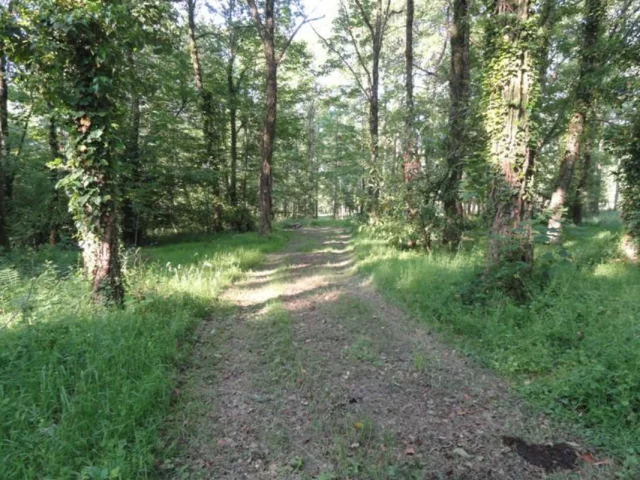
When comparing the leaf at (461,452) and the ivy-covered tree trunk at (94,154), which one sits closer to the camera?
the leaf at (461,452)

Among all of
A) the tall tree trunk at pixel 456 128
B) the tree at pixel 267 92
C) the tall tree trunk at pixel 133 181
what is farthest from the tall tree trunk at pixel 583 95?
the tall tree trunk at pixel 133 181

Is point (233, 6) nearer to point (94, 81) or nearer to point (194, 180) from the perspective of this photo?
point (194, 180)

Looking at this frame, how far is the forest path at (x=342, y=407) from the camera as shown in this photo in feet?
8.24

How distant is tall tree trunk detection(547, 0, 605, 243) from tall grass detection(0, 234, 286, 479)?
8795mm

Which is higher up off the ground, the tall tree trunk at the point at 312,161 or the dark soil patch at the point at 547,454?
the tall tree trunk at the point at 312,161

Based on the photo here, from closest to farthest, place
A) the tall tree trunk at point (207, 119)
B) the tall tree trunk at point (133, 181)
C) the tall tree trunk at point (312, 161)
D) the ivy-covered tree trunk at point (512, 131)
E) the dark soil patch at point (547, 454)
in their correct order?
the dark soil patch at point (547, 454) < the ivy-covered tree trunk at point (512, 131) < the tall tree trunk at point (133, 181) < the tall tree trunk at point (207, 119) < the tall tree trunk at point (312, 161)

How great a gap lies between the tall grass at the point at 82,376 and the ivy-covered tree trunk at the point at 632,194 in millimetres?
9132

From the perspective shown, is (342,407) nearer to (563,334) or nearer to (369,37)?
(563,334)

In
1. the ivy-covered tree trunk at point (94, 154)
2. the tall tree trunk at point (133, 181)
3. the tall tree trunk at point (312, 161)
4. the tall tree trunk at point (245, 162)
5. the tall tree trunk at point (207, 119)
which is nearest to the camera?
the ivy-covered tree trunk at point (94, 154)

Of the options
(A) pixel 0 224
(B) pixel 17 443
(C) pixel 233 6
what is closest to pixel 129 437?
(B) pixel 17 443

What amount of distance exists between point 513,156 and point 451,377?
3401mm

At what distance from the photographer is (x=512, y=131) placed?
5047 mm

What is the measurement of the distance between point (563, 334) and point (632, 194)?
20.3 ft

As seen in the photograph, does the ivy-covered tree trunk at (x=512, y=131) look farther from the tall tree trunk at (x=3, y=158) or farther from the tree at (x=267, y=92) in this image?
the tall tree trunk at (x=3, y=158)
